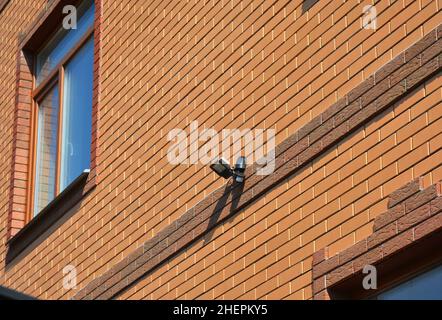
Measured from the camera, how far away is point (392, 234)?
7.42 m

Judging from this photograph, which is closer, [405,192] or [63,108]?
[405,192]

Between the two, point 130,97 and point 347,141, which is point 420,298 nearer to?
point 347,141

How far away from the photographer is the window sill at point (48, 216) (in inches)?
462

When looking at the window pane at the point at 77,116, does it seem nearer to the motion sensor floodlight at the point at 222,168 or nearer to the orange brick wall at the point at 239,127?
the orange brick wall at the point at 239,127

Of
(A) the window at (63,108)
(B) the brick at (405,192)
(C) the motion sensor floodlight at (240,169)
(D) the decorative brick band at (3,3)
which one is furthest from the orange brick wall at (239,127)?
(D) the decorative brick band at (3,3)

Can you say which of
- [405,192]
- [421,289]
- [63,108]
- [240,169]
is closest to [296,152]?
[240,169]

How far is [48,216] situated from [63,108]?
1.40m

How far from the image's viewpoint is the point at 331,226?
315 inches

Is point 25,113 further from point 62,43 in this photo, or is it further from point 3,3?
point 3,3

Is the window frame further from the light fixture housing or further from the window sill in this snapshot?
the light fixture housing

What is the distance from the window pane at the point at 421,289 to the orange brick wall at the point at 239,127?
425 mm
